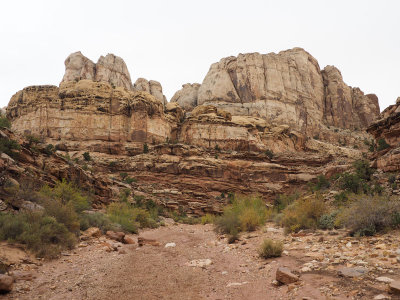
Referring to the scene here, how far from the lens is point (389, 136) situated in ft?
57.8

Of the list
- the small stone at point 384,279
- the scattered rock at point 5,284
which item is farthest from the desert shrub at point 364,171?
the scattered rock at point 5,284

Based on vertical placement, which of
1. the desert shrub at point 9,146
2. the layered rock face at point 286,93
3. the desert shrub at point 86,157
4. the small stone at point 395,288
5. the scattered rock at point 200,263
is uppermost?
the layered rock face at point 286,93

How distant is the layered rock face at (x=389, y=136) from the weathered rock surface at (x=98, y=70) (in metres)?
52.7

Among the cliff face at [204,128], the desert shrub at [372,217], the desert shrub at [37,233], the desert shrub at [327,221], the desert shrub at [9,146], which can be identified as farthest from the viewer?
the cliff face at [204,128]

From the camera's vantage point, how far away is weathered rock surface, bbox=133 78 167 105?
67.7 meters

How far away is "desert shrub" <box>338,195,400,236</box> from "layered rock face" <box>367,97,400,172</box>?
9.45 metres

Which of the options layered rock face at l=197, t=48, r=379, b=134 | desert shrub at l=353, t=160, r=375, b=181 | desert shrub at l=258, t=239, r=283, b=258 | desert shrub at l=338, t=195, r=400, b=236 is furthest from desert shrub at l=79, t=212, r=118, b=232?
layered rock face at l=197, t=48, r=379, b=134

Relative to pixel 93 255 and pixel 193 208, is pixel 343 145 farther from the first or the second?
pixel 93 255

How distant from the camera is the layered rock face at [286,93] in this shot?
58.2 m

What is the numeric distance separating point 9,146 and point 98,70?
53.3 m

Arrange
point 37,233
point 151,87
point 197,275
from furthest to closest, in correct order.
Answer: point 151,87
point 37,233
point 197,275

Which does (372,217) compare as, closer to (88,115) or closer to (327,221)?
(327,221)

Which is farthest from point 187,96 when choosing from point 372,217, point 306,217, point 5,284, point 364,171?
point 5,284

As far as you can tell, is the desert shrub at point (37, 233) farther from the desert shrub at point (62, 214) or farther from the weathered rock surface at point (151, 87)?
the weathered rock surface at point (151, 87)
